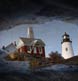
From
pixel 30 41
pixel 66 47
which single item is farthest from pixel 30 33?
pixel 66 47

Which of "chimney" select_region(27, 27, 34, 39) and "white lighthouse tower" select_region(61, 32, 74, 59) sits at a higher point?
"chimney" select_region(27, 27, 34, 39)

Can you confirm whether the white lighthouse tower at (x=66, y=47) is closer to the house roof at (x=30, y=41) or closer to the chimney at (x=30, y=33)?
the house roof at (x=30, y=41)

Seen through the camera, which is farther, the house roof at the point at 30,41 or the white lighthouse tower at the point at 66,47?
the white lighthouse tower at the point at 66,47

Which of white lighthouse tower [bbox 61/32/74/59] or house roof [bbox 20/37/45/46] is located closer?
house roof [bbox 20/37/45/46]

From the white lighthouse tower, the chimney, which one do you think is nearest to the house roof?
the chimney

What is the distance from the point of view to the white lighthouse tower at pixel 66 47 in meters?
5.28

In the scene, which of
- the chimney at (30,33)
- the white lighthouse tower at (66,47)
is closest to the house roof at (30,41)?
the chimney at (30,33)

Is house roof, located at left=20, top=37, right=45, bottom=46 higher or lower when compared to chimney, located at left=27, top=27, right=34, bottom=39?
lower

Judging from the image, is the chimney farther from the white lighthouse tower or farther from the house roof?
the white lighthouse tower

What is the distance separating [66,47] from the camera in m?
5.32

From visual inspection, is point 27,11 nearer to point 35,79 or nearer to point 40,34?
point 40,34

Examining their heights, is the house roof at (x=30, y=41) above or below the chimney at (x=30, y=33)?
below

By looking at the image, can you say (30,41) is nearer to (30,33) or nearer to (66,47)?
(30,33)

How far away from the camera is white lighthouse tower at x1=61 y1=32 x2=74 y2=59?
17.3 ft
